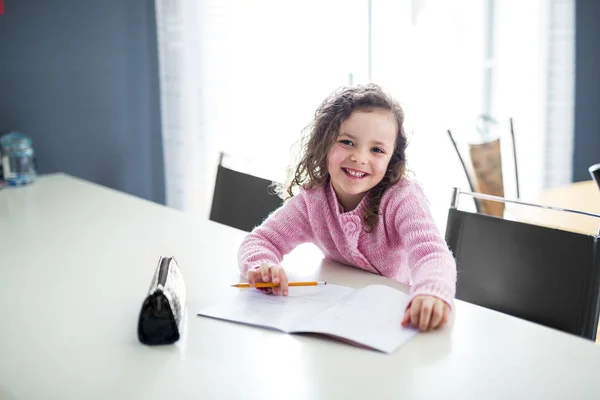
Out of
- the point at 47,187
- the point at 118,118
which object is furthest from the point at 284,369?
the point at 118,118

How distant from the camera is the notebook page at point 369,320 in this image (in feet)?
3.54

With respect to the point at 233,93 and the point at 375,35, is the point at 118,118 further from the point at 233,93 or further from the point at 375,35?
the point at 375,35

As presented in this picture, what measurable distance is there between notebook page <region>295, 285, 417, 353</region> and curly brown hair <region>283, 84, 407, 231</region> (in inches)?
9.7

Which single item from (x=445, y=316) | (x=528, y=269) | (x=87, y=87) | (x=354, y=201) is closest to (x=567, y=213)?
(x=528, y=269)

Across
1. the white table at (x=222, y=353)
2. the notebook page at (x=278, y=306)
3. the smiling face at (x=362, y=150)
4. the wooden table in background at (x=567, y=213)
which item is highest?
the smiling face at (x=362, y=150)

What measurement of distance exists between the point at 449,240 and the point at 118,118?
1.73 metres

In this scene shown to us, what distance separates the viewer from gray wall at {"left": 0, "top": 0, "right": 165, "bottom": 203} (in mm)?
2537

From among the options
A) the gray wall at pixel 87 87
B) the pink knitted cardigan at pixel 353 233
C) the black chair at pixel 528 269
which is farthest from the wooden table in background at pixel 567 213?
the gray wall at pixel 87 87

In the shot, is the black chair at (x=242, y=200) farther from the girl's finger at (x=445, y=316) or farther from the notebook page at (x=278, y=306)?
the girl's finger at (x=445, y=316)

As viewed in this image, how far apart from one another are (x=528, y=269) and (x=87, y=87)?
194 centimetres

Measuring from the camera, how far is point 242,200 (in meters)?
1.93

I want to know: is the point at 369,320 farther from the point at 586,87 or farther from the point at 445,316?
the point at 586,87

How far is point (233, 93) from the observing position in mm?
2959

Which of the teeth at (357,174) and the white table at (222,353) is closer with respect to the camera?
the white table at (222,353)
